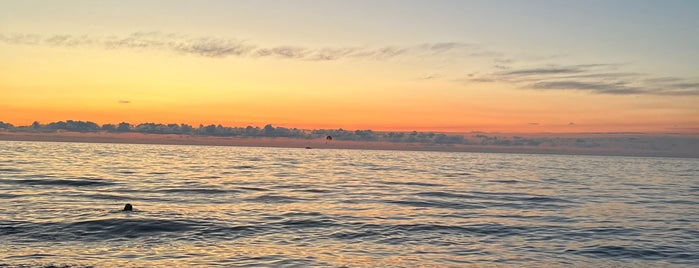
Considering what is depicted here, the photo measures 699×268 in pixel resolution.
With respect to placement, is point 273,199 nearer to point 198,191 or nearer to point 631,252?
Answer: point 198,191

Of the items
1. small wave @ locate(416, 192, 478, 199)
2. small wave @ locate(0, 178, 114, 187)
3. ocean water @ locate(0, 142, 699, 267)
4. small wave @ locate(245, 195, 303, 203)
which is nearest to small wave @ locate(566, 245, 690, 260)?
ocean water @ locate(0, 142, 699, 267)

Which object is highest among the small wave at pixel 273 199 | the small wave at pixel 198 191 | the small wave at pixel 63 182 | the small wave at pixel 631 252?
the small wave at pixel 63 182

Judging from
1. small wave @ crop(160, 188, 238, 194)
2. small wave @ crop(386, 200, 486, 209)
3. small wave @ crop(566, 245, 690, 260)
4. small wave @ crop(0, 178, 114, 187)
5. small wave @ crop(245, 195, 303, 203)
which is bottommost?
small wave @ crop(566, 245, 690, 260)

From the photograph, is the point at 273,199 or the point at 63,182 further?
the point at 63,182

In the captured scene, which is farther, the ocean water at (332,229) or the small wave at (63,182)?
the small wave at (63,182)

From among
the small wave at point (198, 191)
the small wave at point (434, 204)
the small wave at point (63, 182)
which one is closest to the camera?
the small wave at point (434, 204)

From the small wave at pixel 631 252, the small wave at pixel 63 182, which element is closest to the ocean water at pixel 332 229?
the small wave at pixel 631 252

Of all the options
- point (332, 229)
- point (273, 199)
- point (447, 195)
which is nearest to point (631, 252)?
point (332, 229)

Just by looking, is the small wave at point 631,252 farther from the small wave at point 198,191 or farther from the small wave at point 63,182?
the small wave at point 63,182

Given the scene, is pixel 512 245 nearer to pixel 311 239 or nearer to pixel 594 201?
pixel 311 239

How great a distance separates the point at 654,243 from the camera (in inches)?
939

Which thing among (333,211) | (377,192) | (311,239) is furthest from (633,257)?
(377,192)

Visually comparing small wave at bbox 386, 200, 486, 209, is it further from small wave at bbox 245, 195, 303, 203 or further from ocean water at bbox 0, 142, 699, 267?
small wave at bbox 245, 195, 303, 203

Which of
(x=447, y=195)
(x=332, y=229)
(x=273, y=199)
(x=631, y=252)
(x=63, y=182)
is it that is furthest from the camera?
(x=63, y=182)
